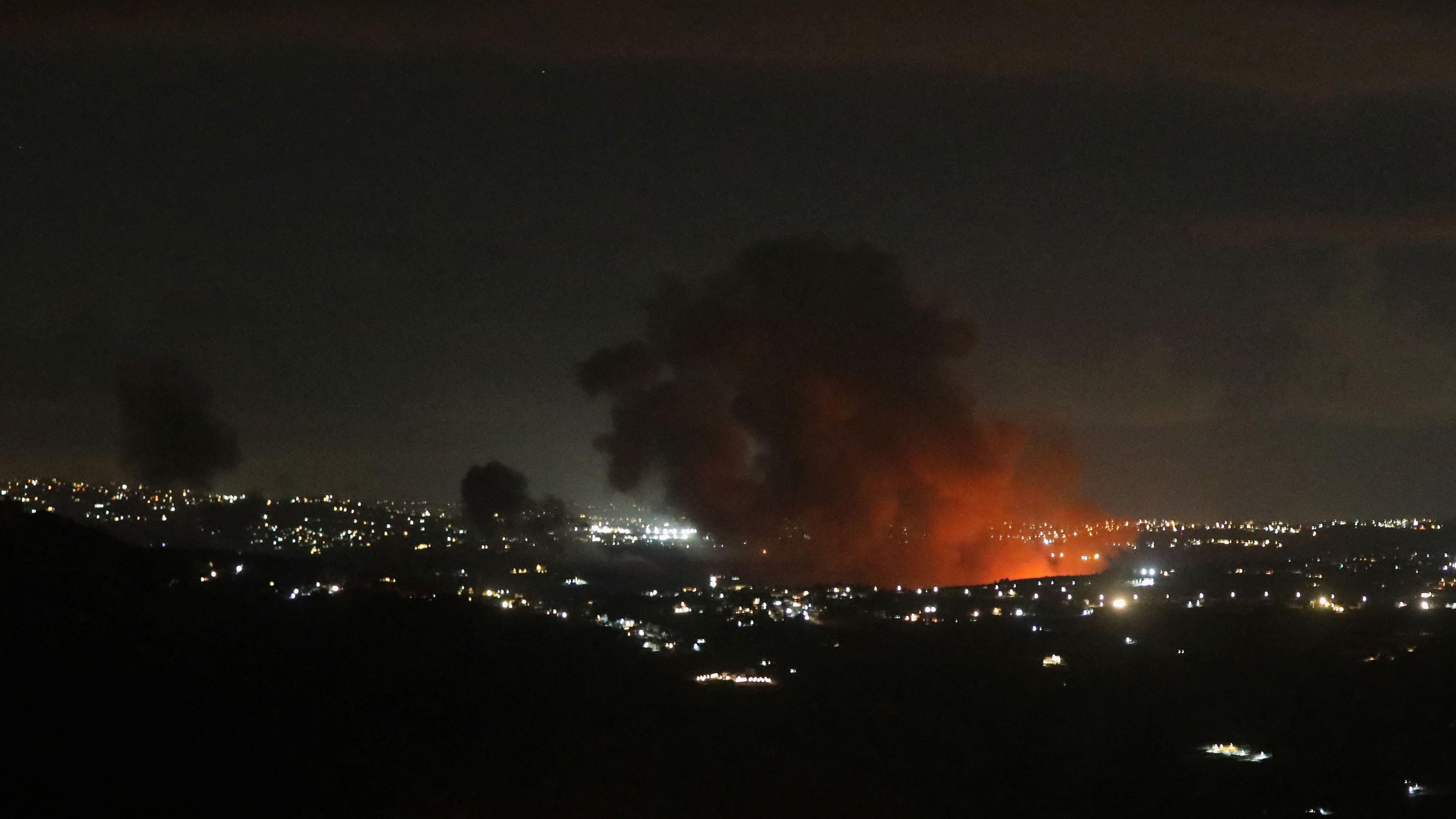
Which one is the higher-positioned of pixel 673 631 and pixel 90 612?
pixel 673 631

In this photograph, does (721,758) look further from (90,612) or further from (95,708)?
(90,612)

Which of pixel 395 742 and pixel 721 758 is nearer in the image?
pixel 395 742

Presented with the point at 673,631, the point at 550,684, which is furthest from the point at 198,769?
the point at 673,631

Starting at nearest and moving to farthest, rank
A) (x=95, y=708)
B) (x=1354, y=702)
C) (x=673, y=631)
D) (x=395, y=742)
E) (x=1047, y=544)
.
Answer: (x=95, y=708)
(x=395, y=742)
(x=1354, y=702)
(x=673, y=631)
(x=1047, y=544)

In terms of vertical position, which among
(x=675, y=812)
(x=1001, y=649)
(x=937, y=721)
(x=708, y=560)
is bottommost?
(x=675, y=812)

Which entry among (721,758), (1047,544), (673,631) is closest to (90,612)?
(721,758)

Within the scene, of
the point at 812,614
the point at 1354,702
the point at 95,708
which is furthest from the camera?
the point at 812,614
